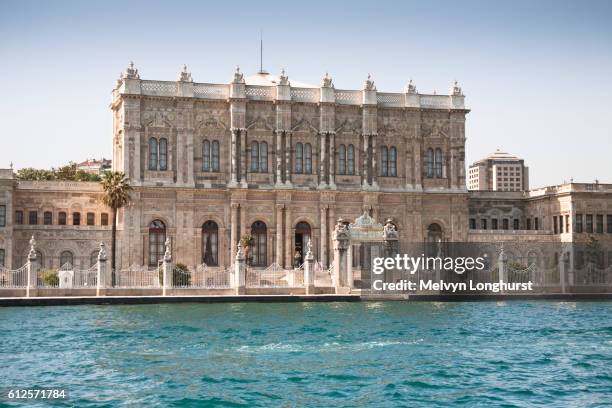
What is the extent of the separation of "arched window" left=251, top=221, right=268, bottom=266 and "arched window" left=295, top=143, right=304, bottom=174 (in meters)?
3.84

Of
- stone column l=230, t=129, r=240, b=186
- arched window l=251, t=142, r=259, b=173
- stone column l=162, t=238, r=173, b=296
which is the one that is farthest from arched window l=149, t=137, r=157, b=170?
stone column l=162, t=238, r=173, b=296

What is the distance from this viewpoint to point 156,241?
5616 centimetres

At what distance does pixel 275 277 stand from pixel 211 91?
42.6 ft

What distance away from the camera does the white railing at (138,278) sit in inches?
Answer: 1806

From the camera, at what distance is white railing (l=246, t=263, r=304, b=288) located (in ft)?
161

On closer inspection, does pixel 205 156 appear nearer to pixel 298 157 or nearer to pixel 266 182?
pixel 266 182

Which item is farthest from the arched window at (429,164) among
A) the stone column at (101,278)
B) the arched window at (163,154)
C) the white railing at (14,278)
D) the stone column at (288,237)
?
the white railing at (14,278)

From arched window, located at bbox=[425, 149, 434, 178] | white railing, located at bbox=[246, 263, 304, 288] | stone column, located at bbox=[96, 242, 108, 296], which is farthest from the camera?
arched window, located at bbox=[425, 149, 434, 178]

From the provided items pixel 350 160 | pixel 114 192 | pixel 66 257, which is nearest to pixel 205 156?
pixel 114 192

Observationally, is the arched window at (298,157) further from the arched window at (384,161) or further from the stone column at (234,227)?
the arched window at (384,161)

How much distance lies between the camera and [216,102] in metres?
57.5

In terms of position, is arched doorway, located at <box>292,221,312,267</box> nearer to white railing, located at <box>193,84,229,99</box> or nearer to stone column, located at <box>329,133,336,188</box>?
stone column, located at <box>329,133,336,188</box>

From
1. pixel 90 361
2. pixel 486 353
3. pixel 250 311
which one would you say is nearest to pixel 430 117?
pixel 250 311

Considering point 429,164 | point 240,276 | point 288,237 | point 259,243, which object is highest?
point 429,164
